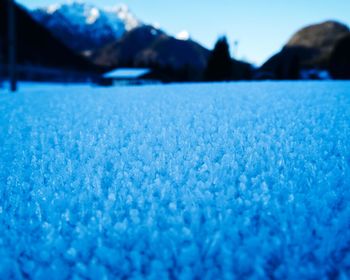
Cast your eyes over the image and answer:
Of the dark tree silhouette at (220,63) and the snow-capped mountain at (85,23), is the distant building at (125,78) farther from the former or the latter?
the snow-capped mountain at (85,23)

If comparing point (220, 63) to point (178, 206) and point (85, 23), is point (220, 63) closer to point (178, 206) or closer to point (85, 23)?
point (178, 206)

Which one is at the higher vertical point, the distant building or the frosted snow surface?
the distant building

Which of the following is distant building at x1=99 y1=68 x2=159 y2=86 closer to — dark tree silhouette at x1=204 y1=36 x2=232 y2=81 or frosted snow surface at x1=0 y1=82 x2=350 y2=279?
dark tree silhouette at x1=204 y1=36 x2=232 y2=81

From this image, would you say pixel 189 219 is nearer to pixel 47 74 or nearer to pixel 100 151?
pixel 100 151

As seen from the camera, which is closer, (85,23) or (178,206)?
(178,206)

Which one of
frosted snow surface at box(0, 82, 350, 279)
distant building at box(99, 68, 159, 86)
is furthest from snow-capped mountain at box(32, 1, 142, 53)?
frosted snow surface at box(0, 82, 350, 279)

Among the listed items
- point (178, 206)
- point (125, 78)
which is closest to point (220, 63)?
point (125, 78)

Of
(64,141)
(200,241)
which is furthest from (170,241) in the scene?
(64,141)
